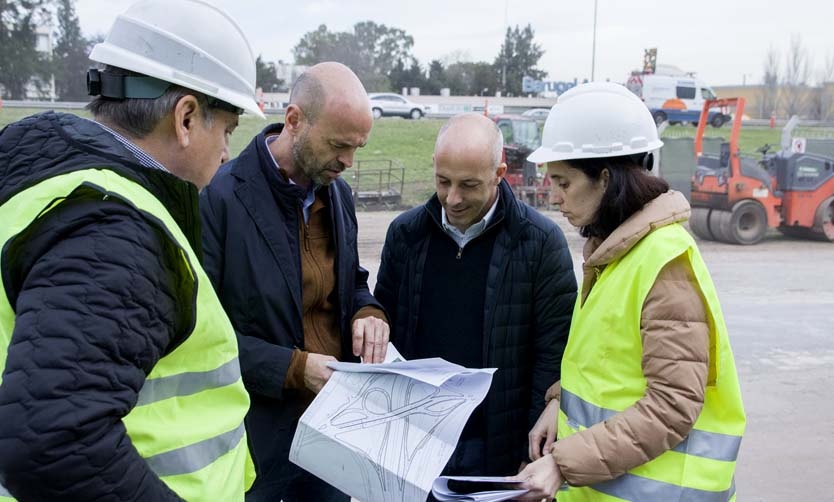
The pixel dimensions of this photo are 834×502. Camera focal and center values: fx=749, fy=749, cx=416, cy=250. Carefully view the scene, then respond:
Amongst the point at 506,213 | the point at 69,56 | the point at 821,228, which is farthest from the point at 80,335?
the point at 69,56

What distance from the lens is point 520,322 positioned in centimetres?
267

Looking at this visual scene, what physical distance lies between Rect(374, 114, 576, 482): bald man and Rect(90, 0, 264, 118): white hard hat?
115 cm

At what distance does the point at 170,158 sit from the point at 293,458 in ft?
3.43

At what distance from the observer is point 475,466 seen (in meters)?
2.72

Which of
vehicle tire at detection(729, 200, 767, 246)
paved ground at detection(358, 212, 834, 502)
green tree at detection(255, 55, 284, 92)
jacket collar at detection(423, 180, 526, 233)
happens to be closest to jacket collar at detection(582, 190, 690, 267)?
jacket collar at detection(423, 180, 526, 233)

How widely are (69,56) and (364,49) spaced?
30252 mm

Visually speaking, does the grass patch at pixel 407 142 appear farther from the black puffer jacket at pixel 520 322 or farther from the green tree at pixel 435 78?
the green tree at pixel 435 78

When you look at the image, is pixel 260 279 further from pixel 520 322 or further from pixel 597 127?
pixel 597 127

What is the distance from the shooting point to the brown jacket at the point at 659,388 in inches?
74.8

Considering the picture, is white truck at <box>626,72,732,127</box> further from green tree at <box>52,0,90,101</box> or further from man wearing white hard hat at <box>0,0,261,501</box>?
man wearing white hard hat at <box>0,0,261,501</box>

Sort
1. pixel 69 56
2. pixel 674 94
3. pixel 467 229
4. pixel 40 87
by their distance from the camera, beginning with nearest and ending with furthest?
pixel 467 229
pixel 40 87
pixel 674 94
pixel 69 56

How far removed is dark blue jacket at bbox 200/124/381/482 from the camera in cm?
239

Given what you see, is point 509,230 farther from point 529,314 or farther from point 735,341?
point 735,341

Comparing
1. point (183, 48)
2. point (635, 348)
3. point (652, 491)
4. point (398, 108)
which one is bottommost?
point (652, 491)
